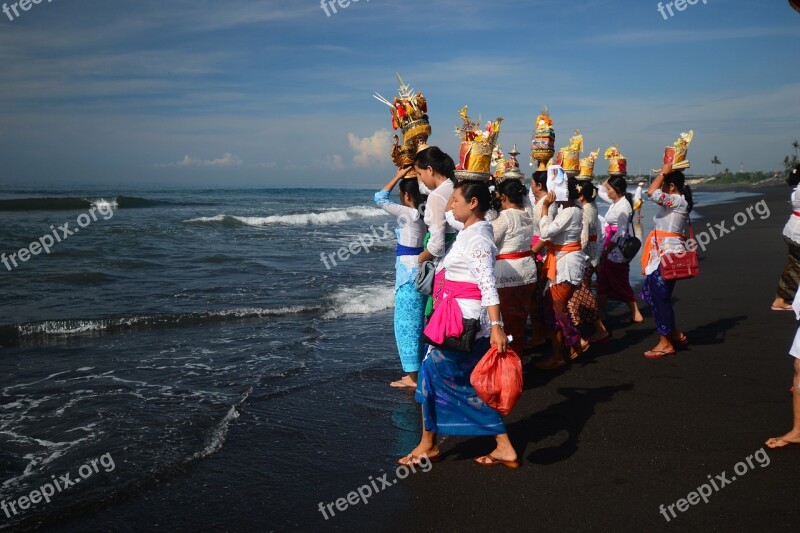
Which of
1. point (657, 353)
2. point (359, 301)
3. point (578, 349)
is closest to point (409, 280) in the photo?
point (578, 349)

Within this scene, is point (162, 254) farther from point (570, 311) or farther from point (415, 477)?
point (415, 477)

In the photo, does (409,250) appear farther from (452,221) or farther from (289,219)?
(289,219)

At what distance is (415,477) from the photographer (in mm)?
4082

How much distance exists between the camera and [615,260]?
809 cm

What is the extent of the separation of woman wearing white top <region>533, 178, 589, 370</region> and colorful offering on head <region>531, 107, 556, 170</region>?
779 millimetres

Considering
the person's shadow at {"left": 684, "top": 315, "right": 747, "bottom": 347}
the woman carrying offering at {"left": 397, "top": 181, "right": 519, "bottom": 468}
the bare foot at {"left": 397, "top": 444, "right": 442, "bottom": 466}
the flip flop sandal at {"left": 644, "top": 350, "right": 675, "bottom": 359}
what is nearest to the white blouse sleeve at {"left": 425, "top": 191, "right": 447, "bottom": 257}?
the woman carrying offering at {"left": 397, "top": 181, "right": 519, "bottom": 468}

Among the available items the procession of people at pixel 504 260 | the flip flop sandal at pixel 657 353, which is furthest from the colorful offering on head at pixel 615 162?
the flip flop sandal at pixel 657 353

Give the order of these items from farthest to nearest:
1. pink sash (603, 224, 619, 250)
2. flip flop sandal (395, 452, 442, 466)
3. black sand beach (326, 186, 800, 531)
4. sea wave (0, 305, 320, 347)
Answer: pink sash (603, 224, 619, 250)
sea wave (0, 305, 320, 347)
flip flop sandal (395, 452, 442, 466)
black sand beach (326, 186, 800, 531)

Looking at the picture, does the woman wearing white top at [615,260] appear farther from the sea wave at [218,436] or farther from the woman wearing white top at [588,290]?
the sea wave at [218,436]

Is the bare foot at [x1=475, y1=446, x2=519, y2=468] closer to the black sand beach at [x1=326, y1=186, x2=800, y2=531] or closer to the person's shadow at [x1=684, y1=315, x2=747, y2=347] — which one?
the black sand beach at [x1=326, y1=186, x2=800, y2=531]

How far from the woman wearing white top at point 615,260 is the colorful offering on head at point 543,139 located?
1.41 metres

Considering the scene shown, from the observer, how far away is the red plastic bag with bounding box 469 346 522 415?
3.77 meters

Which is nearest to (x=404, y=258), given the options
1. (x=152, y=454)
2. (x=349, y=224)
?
(x=152, y=454)

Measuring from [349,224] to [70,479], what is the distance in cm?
2431
